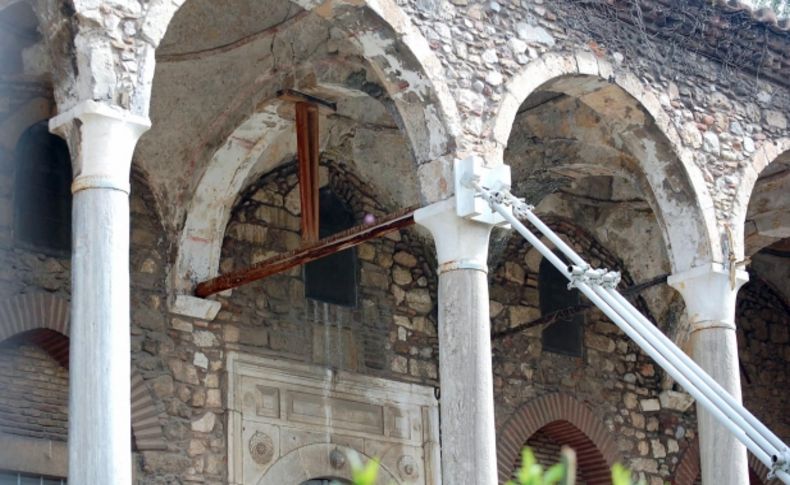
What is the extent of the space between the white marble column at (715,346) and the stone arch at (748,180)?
29cm

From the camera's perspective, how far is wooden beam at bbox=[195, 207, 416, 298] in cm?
911

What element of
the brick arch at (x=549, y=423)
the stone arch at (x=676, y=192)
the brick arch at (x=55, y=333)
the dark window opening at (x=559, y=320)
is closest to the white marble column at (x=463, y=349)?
the stone arch at (x=676, y=192)

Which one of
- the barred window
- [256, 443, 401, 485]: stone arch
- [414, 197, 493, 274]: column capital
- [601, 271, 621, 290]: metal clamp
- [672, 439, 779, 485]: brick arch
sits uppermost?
[414, 197, 493, 274]: column capital

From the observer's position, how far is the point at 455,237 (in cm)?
863

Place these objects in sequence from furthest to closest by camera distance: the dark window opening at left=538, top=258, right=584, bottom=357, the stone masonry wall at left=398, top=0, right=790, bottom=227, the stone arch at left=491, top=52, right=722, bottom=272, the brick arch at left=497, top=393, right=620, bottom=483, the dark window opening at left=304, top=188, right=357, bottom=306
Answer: the dark window opening at left=538, top=258, right=584, bottom=357 → the brick arch at left=497, top=393, right=620, bottom=483 → the dark window opening at left=304, top=188, right=357, bottom=306 → the stone arch at left=491, top=52, right=722, bottom=272 → the stone masonry wall at left=398, top=0, right=790, bottom=227

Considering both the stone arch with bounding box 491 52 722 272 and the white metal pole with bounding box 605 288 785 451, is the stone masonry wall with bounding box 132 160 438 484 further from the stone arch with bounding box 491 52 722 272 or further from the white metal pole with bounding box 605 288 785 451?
the white metal pole with bounding box 605 288 785 451

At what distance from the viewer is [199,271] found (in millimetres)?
10086

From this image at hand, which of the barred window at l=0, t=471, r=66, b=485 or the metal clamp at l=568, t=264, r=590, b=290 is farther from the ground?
the metal clamp at l=568, t=264, r=590, b=290

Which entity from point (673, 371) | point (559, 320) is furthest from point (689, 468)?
point (673, 371)

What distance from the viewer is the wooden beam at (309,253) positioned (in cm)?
911

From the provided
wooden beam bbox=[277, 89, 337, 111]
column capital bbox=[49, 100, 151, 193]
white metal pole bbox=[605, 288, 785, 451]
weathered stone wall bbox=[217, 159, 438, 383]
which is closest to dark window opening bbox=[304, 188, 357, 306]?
weathered stone wall bbox=[217, 159, 438, 383]

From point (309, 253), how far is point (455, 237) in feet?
4.14

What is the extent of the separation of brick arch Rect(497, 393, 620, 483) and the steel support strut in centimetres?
323

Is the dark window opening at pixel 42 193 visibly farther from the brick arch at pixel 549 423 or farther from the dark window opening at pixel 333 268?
the brick arch at pixel 549 423
